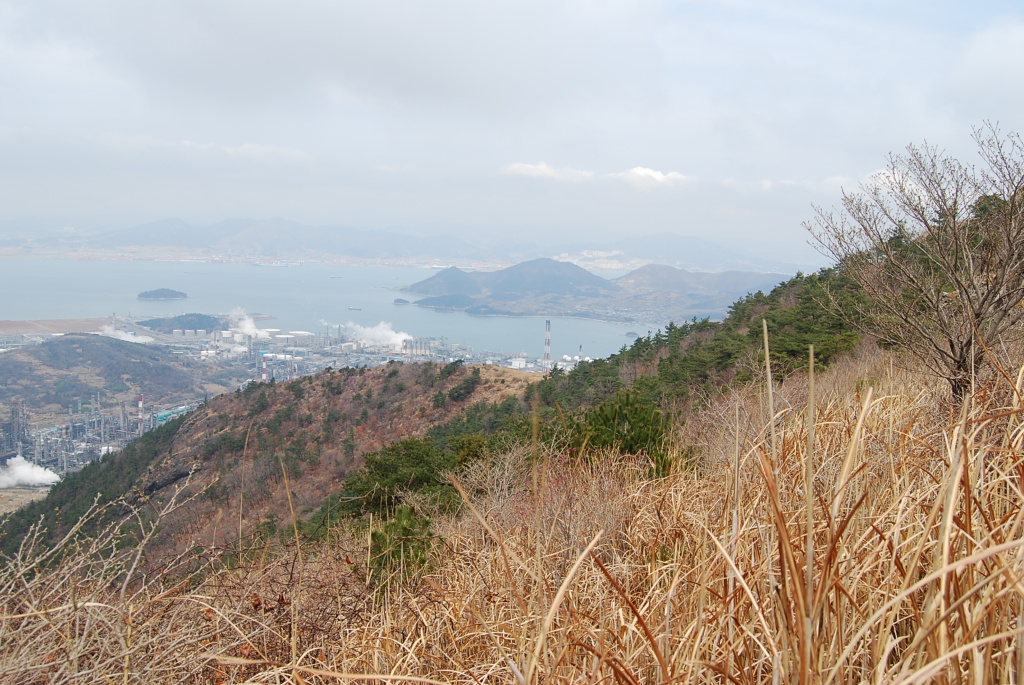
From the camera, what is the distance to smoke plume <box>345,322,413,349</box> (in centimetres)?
7950

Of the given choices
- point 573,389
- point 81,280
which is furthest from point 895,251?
point 81,280

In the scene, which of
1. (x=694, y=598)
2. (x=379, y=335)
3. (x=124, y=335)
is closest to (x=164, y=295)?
(x=124, y=335)

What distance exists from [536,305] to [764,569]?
305 ft

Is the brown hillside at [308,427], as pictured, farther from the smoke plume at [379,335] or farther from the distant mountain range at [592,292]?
the distant mountain range at [592,292]

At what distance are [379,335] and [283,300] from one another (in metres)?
49.9

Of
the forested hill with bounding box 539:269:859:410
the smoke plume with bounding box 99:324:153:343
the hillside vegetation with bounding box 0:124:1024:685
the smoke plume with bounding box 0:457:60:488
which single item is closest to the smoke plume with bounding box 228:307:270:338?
the smoke plume with bounding box 99:324:153:343

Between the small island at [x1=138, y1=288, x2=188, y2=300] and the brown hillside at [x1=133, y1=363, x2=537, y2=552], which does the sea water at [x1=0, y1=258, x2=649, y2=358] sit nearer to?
the small island at [x1=138, y1=288, x2=188, y2=300]

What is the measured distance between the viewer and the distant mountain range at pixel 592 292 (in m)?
77.6

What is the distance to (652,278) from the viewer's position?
96.6 metres

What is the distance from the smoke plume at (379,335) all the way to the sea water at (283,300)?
11.6 ft

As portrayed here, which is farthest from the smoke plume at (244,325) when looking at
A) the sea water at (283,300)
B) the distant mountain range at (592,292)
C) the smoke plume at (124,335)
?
the distant mountain range at (592,292)

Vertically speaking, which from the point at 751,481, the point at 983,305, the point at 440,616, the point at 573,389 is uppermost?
the point at 983,305

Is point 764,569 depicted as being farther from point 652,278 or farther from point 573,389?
point 652,278

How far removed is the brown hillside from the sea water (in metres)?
27.7
